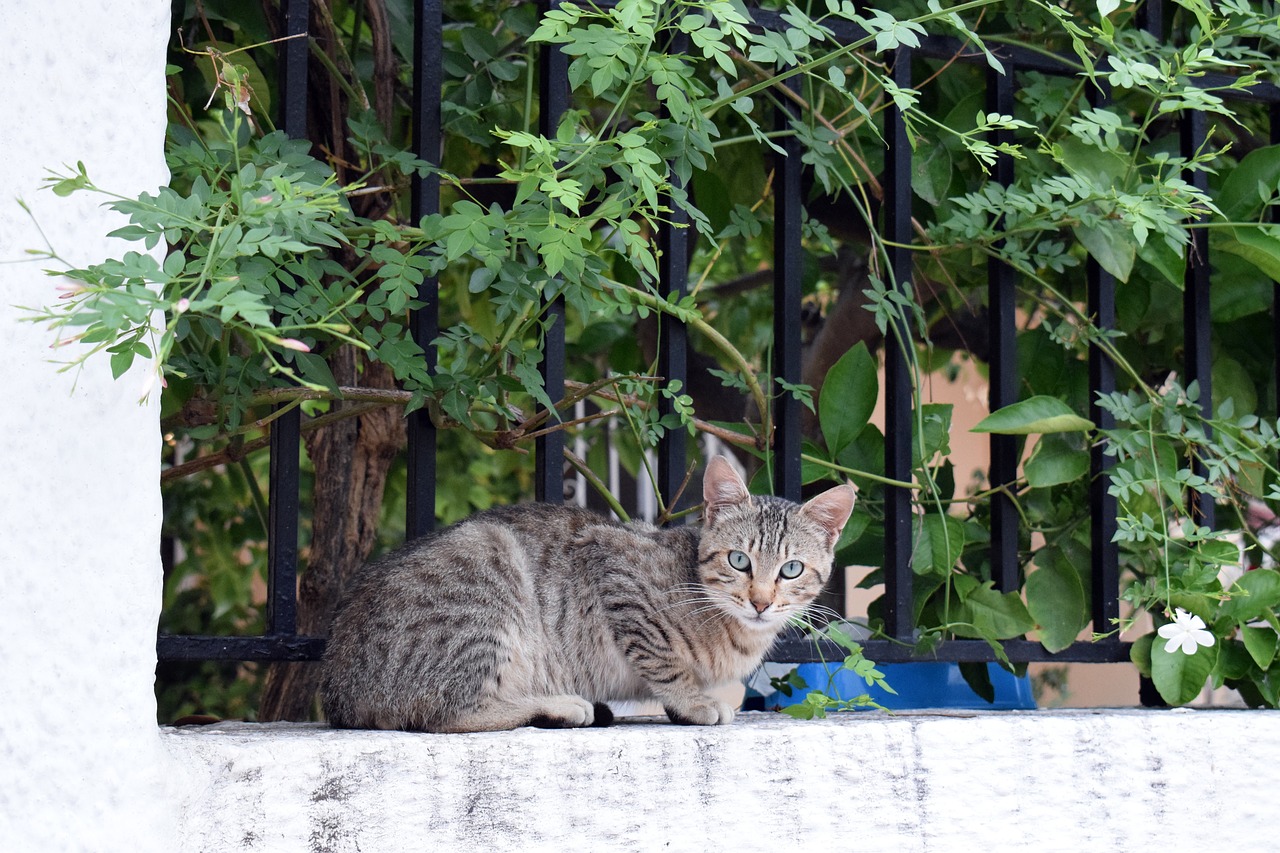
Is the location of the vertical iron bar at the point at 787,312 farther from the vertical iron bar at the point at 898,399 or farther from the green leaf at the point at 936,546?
the green leaf at the point at 936,546

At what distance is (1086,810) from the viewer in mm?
2490

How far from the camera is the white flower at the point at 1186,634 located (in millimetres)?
2723

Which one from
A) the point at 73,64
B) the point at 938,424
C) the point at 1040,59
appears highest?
the point at 1040,59

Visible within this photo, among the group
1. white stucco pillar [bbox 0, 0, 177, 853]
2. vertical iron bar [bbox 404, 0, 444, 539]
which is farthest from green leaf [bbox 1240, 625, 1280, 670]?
white stucco pillar [bbox 0, 0, 177, 853]

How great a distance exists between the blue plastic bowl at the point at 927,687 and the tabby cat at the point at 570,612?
30.0 inches

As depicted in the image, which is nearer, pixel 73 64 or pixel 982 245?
pixel 73 64

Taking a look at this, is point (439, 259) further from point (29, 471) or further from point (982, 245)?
point (982, 245)

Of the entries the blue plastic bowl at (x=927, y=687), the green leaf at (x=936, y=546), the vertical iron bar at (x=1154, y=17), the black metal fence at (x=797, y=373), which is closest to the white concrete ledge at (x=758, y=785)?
the black metal fence at (x=797, y=373)

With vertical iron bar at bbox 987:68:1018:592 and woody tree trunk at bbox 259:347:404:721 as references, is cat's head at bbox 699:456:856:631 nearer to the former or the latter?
vertical iron bar at bbox 987:68:1018:592

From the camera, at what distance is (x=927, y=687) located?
3.73 metres

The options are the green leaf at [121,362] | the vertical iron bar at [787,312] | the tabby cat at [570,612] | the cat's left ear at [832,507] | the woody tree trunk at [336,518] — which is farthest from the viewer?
the woody tree trunk at [336,518]

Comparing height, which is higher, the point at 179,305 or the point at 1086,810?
the point at 179,305

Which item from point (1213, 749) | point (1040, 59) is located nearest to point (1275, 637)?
point (1213, 749)

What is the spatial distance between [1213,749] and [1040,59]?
66.3 inches
